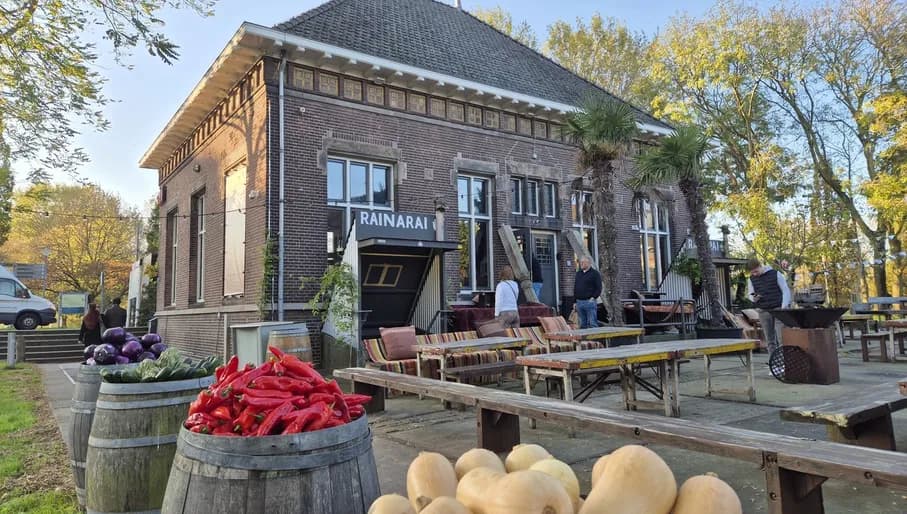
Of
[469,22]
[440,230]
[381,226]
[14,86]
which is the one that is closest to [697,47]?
[469,22]

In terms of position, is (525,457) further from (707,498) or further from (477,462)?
(707,498)

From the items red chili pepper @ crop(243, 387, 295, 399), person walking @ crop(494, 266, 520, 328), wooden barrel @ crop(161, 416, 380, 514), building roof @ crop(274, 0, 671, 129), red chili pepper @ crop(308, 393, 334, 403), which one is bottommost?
wooden barrel @ crop(161, 416, 380, 514)

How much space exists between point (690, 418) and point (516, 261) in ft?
26.1

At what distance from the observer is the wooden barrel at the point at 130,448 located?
2.68 m

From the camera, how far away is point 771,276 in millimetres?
8562

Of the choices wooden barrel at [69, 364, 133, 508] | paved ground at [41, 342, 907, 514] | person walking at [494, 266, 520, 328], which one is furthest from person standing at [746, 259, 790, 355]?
wooden barrel at [69, 364, 133, 508]

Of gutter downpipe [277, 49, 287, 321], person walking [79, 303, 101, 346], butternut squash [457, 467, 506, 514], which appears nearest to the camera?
butternut squash [457, 467, 506, 514]

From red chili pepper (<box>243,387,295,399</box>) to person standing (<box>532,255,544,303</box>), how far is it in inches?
459

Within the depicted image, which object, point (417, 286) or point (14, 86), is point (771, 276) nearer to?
point (417, 286)

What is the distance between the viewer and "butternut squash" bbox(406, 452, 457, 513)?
124cm

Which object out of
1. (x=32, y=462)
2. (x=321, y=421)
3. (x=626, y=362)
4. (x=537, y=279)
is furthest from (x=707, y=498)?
(x=537, y=279)

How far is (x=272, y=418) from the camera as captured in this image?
1792 millimetres

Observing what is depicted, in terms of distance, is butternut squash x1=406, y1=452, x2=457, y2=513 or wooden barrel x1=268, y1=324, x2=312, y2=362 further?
wooden barrel x1=268, y1=324, x2=312, y2=362

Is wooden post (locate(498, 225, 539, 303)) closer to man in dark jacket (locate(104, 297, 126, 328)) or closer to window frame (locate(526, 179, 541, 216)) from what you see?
window frame (locate(526, 179, 541, 216))
